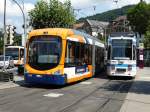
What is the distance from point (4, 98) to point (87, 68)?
11.7m

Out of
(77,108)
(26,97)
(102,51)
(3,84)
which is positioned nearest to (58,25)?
(102,51)

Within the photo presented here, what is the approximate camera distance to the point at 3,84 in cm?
2338

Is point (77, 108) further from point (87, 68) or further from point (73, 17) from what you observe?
point (73, 17)

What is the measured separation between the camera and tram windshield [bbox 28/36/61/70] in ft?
71.6

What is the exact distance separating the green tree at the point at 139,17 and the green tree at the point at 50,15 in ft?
151

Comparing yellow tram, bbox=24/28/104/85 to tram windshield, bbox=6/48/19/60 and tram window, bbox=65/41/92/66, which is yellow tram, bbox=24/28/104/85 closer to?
tram window, bbox=65/41/92/66

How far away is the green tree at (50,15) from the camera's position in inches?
1764

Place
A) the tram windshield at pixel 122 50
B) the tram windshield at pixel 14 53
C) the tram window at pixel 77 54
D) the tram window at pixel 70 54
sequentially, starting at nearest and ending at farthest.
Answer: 1. the tram window at pixel 70 54
2. the tram window at pixel 77 54
3. the tram windshield at pixel 122 50
4. the tram windshield at pixel 14 53

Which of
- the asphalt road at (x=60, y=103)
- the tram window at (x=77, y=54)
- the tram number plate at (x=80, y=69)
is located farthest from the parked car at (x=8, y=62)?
the asphalt road at (x=60, y=103)

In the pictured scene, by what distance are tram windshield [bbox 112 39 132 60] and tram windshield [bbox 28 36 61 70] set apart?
29.6 ft

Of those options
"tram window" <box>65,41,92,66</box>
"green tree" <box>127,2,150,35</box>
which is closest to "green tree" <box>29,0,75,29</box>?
"tram window" <box>65,41,92,66</box>

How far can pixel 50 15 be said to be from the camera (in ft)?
148

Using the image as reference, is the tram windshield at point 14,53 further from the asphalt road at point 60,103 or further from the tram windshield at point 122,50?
the asphalt road at point 60,103

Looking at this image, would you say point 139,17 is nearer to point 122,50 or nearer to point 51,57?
point 122,50
